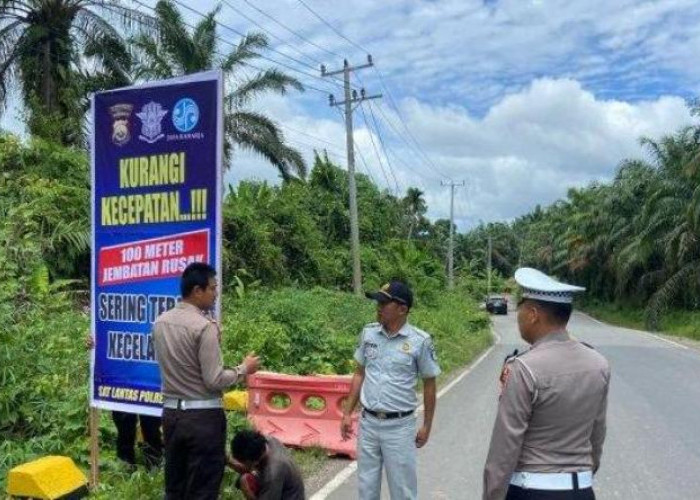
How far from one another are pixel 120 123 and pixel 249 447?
2.70 meters

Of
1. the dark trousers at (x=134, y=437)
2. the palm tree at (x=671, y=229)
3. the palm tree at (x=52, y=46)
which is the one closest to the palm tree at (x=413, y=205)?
the palm tree at (x=671, y=229)

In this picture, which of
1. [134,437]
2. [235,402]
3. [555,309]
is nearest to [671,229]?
[235,402]

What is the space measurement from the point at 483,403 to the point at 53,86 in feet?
48.6

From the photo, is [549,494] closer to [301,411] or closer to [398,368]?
[398,368]

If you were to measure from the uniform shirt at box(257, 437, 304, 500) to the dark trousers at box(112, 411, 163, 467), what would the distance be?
73.1 inches

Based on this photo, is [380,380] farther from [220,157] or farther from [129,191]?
[129,191]

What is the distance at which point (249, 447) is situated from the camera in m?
4.29

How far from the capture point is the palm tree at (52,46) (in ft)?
64.2

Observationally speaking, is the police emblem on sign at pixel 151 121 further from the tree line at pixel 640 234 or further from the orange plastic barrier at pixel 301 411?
the tree line at pixel 640 234

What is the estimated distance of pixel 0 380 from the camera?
6.72 m

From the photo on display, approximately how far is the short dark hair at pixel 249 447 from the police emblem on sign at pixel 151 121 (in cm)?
231

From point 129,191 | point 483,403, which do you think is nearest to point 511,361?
point 129,191

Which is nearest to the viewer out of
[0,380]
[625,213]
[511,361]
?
[511,361]

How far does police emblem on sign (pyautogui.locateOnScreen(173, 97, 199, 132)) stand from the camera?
5188 mm
